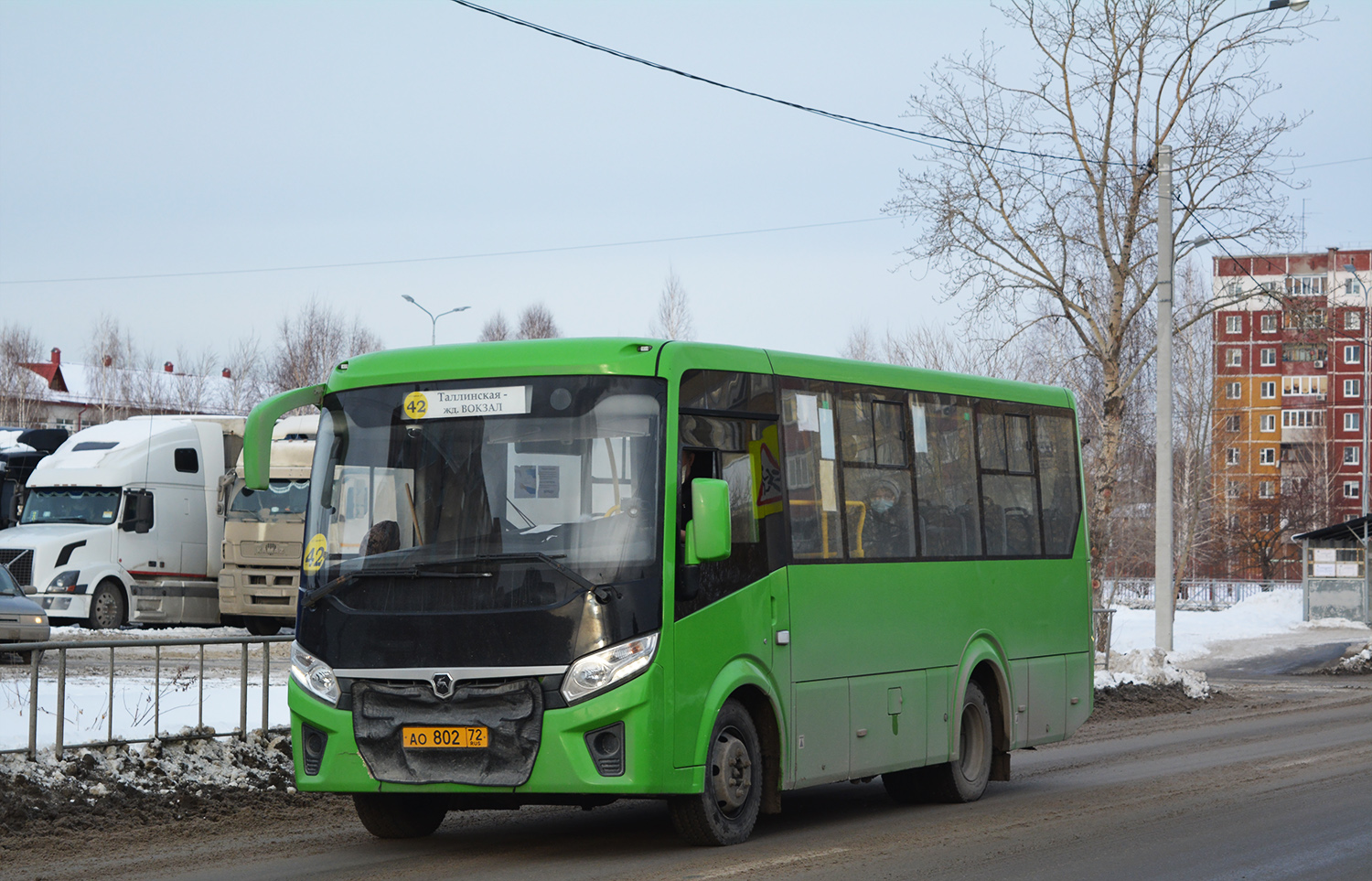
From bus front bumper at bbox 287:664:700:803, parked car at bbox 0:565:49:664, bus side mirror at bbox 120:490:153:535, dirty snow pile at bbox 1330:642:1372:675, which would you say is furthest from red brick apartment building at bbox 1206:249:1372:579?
bus front bumper at bbox 287:664:700:803

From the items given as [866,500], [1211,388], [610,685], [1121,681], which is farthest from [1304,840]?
[1211,388]

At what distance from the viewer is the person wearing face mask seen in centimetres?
1096

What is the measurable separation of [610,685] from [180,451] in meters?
22.2

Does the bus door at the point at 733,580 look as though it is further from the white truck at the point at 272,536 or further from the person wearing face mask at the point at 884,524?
the white truck at the point at 272,536

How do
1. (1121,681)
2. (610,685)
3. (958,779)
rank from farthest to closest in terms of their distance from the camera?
(1121,681) < (958,779) < (610,685)

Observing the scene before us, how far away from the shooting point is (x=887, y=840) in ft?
33.0

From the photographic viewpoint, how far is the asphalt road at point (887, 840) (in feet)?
28.9

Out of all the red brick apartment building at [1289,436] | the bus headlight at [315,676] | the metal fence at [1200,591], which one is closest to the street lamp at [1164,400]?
the bus headlight at [315,676]

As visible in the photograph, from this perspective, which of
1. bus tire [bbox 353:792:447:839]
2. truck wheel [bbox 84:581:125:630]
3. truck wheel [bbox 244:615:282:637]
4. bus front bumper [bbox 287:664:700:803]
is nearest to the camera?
bus front bumper [bbox 287:664:700:803]

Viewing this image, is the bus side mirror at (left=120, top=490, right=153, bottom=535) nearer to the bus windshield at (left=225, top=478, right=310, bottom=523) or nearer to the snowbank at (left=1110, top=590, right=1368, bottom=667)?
the bus windshield at (left=225, top=478, right=310, bottom=523)

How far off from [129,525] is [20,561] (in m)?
1.81

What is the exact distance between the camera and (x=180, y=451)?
29250mm

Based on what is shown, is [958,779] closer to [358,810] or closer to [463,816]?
[463,816]

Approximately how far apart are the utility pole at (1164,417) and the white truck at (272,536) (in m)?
13.7
